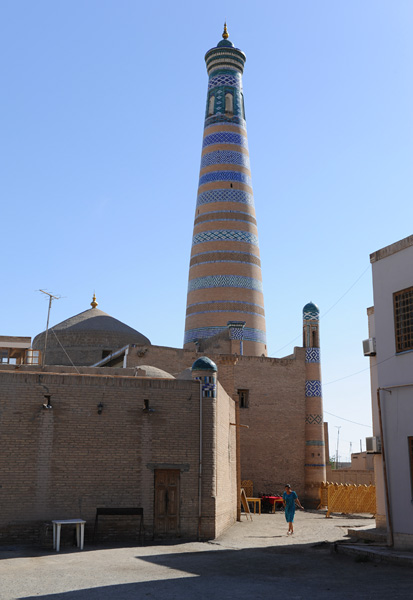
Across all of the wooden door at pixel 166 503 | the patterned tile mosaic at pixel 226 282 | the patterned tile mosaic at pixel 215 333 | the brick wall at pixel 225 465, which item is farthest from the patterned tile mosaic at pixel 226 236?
the wooden door at pixel 166 503

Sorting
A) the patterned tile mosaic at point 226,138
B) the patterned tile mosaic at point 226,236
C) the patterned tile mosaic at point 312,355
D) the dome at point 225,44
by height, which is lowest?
the patterned tile mosaic at point 312,355

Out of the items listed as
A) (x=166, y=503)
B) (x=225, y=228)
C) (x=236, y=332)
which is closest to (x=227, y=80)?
(x=225, y=228)

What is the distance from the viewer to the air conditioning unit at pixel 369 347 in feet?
43.2

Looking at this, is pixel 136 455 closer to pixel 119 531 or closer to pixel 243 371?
pixel 119 531

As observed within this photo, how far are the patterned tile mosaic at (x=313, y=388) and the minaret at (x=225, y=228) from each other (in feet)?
8.76

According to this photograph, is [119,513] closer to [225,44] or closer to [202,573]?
[202,573]

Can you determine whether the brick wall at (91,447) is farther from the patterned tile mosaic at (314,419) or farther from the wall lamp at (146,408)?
the patterned tile mosaic at (314,419)

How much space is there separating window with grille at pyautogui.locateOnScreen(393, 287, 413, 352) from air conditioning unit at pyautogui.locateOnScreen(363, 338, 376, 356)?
194cm

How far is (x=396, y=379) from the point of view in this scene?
434 inches

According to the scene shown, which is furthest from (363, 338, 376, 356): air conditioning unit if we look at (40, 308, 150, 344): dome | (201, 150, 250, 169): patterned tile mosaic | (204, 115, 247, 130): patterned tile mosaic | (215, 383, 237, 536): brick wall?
(204, 115, 247, 130): patterned tile mosaic

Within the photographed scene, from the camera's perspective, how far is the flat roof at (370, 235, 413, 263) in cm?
1113

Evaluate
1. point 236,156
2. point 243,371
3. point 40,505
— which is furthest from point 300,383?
point 40,505

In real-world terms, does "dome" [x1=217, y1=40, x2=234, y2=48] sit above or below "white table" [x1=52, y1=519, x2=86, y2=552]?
above

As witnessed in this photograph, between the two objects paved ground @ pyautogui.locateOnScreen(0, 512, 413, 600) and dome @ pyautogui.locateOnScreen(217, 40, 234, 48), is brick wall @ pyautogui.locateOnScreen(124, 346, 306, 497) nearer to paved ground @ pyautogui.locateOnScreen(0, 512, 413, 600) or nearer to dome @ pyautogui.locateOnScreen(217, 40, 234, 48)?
paved ground @ pyautogui.locateOnScreen(0, 512, 413, 600)
